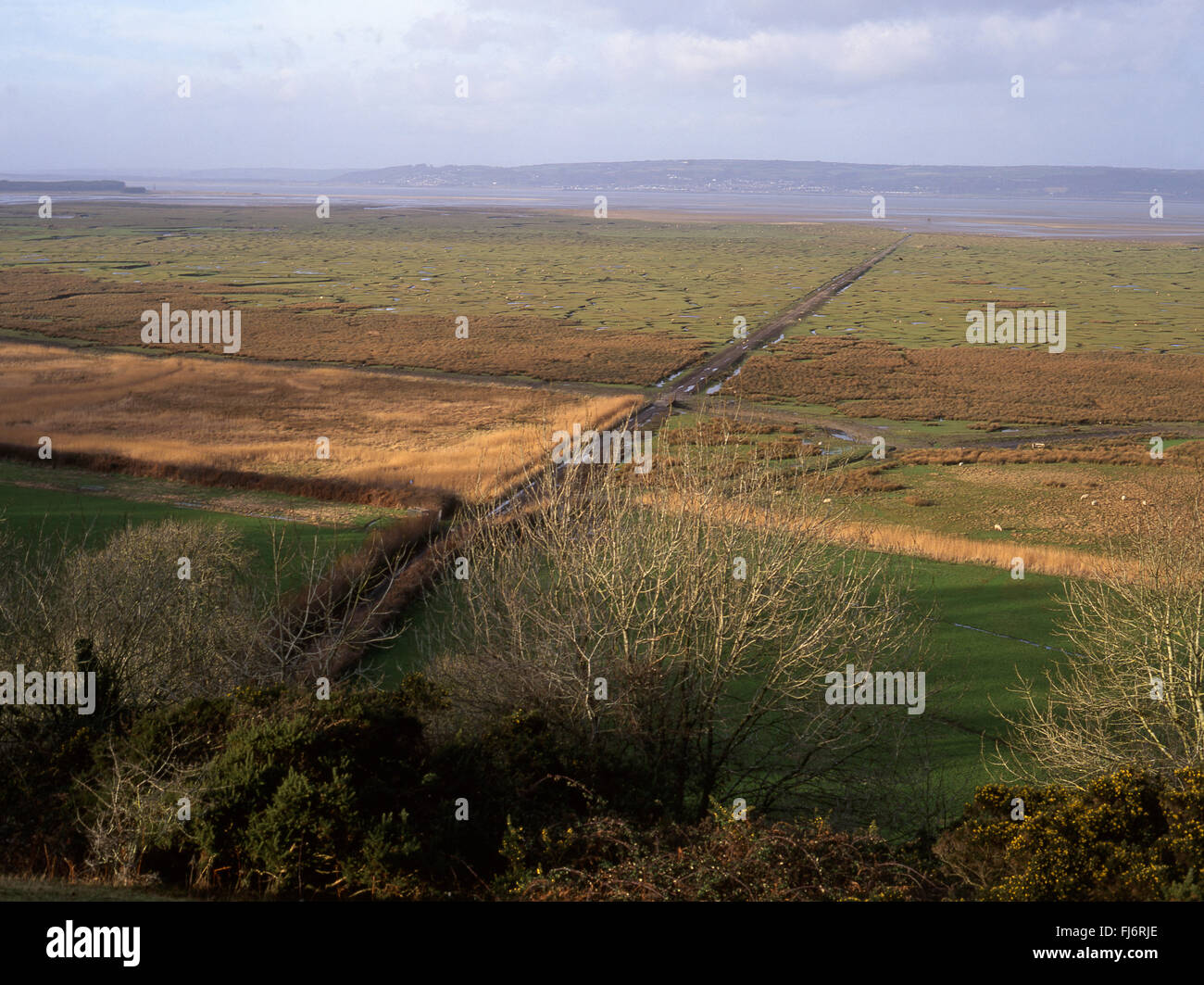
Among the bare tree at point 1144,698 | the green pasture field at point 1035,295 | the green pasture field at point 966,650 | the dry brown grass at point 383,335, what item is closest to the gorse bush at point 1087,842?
the bare tree at point 1144,698

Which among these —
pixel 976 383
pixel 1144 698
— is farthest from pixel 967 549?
pixel 976 383

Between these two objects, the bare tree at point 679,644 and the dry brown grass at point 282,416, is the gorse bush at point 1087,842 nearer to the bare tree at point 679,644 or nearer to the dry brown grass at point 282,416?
the bare tree at point 679,644

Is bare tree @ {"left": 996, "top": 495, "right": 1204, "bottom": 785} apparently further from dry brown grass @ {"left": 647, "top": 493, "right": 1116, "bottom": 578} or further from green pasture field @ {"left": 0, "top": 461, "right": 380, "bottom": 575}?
green pasture field @ {"left": 0, "top": 461, "right": 380, "bottom": 575}

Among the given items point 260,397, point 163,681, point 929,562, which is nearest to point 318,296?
point 260,397

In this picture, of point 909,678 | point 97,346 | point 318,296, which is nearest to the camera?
point 909,678

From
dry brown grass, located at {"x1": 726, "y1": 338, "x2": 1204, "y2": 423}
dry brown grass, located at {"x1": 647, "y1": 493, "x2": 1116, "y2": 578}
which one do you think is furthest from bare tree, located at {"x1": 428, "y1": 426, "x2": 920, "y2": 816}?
dry brown grass, located at {"x1": 726, "y1": 338, "x2": 1204, "y2": 423}

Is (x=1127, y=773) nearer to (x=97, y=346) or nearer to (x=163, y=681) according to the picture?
(x=163, y=681)
